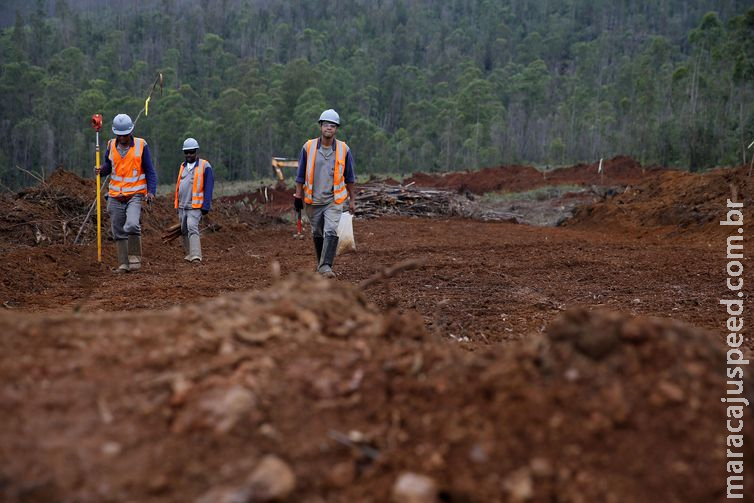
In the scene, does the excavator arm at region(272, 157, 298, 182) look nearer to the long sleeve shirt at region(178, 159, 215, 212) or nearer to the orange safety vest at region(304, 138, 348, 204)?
the long sleeve shirt at region(178, 159, 215, 212)

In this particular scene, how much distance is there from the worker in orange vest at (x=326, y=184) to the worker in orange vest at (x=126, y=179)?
249 cm

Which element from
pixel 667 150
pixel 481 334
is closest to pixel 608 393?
pixel 481 334

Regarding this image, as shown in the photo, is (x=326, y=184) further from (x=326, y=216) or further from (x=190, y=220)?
(x=190, y=220)

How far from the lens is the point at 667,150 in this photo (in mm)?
44500

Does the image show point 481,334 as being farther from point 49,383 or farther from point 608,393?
point 49,383

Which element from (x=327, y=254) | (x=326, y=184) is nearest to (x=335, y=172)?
→ (x=326, y=184)

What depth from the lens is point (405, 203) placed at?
25016 mm

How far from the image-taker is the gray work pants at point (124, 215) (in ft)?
32.2

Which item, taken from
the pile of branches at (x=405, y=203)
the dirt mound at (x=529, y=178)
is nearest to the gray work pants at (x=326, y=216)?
the pile of branches at (x=405, y=203)

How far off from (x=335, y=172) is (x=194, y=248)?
3.96 meters

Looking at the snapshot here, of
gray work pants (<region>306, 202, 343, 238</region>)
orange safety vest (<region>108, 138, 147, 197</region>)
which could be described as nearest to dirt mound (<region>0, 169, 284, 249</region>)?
orange safety vest (<region>108, 138, 147, 197</region>)

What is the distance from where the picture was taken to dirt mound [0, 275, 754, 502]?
2467mm

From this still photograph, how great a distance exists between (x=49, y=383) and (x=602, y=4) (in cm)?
12836

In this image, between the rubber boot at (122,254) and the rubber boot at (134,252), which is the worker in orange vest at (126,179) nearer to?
the rubber boot at (122,254)
